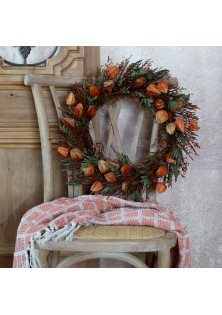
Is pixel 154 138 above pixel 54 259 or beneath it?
above

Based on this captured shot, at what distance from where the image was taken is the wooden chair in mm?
1888

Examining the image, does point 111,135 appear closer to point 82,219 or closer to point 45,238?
point 82,219

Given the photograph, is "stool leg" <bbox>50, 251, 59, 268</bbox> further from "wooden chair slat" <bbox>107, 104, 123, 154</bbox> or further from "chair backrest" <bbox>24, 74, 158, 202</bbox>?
"wooden chair slat" <bbox>107, 104, 123, 154</bbox>

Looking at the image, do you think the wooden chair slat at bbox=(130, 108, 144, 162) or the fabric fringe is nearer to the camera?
the fabric fringe

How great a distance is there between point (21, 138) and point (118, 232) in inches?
27.7

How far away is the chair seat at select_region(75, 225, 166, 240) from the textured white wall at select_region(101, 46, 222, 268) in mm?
569

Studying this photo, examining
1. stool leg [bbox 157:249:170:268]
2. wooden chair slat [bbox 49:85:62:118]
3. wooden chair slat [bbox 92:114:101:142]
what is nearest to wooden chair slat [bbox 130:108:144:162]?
wooden chair slat [bbox 92:114:101:142]

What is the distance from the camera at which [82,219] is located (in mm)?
1976

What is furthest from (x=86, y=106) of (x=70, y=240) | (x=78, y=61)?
(x=70, y=240)

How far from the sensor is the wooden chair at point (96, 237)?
1888 millimetres

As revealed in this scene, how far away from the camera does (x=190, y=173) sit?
2.53m

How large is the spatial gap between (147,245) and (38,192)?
0.72m

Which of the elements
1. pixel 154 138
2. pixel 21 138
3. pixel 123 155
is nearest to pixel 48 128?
pixel 21 138
